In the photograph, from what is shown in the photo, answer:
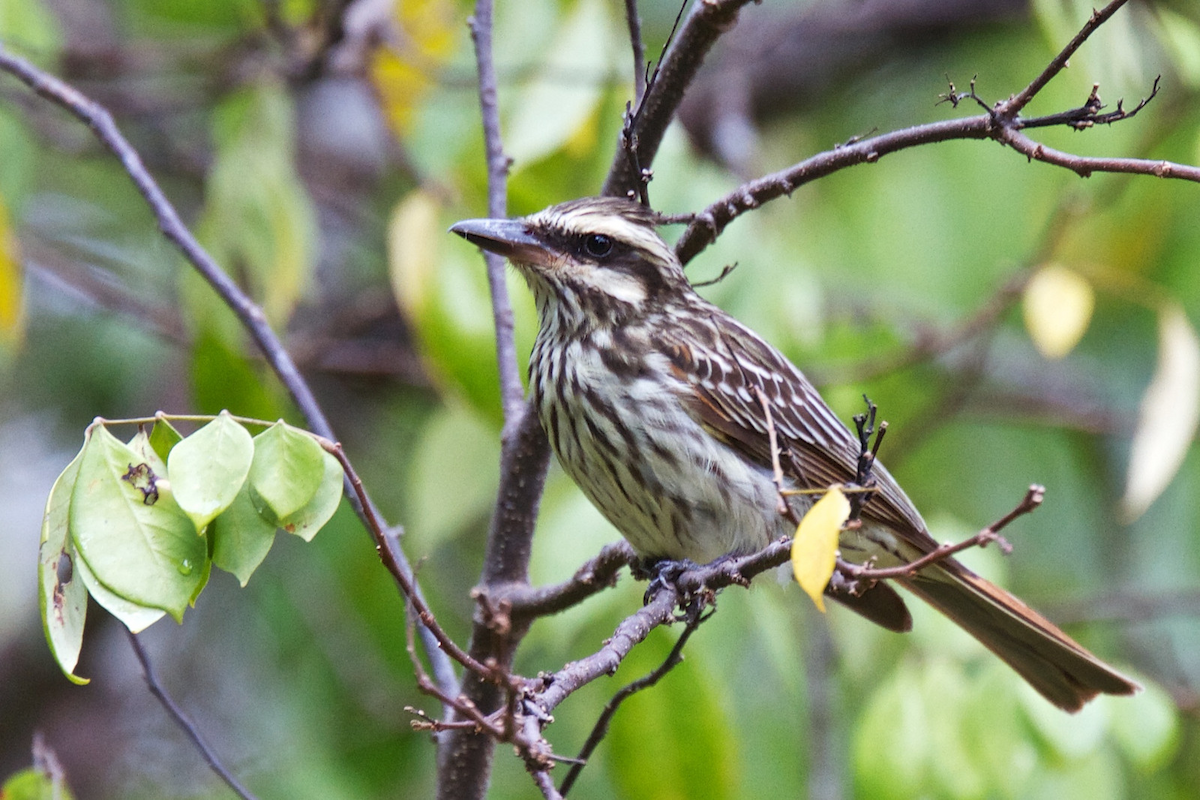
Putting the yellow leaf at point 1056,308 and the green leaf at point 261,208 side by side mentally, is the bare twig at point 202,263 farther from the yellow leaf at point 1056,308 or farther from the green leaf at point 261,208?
the yellow leaf at point 1056,308

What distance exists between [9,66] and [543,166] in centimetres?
160

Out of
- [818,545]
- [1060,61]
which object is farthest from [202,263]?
[1060,61]

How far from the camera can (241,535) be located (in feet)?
6.72

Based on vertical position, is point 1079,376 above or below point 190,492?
above

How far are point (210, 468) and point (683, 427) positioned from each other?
149cm

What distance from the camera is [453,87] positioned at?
4520mm

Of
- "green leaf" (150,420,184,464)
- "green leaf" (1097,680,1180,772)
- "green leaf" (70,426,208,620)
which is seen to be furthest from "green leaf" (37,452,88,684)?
"green leaf" (1097,680,1180,772)

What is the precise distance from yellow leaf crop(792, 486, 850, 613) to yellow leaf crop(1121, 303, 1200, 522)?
2.05 metres

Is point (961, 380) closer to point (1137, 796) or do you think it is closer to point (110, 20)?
point (1137, 796)

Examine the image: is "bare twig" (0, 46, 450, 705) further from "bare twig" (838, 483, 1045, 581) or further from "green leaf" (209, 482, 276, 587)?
"bare twig" (838, 483, 1045, 581)

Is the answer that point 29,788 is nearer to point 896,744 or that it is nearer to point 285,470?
point 285,470

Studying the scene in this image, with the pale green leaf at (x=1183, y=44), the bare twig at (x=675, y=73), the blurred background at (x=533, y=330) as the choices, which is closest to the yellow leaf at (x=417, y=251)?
the blurred background at (x=533, y=330)

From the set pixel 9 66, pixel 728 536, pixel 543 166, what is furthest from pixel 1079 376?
pixel 9 66

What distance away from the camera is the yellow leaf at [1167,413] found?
3652 millimetres
